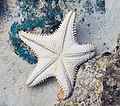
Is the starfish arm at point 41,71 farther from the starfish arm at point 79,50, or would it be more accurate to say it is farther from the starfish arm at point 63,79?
the starfish arm at point 79,50

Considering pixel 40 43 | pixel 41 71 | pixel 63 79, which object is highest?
pixel 40 43

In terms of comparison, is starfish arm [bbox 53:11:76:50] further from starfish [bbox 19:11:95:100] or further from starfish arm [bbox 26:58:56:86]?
starfish arm [bbox 26:58:56:86]

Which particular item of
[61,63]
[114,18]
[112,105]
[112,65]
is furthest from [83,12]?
[112,105]

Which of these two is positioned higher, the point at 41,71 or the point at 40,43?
the point at 40,43

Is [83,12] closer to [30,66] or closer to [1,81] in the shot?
[30,66]

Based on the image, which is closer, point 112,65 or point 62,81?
point 112,65

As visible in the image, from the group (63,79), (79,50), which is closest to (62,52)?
(79,50)

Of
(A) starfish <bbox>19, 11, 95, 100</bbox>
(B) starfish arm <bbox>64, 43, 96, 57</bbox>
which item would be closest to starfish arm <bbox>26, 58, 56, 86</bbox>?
(A) starfish <bbox>19, 11, 95, 100</bbox>

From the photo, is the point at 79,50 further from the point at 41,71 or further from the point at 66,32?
the point at 41,71
